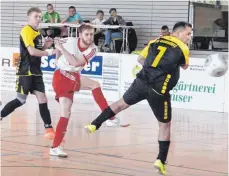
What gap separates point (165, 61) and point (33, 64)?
10.2 ft

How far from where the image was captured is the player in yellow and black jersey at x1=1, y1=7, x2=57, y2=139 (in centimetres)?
1032

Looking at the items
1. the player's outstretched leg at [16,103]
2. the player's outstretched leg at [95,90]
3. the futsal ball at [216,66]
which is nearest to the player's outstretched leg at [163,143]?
the futsal ball at [216,66]

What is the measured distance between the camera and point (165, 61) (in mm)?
8328

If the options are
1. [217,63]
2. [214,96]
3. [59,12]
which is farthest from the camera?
[59,12]

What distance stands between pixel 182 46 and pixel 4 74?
12.4m

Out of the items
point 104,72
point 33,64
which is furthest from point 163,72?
point 104,72

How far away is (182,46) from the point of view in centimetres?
828

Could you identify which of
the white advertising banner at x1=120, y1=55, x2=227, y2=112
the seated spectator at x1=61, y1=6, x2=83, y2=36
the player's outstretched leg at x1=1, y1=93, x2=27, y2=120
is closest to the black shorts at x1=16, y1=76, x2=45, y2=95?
the player's outstretched leg at x1=1, y1=93, x2=27, y2=120

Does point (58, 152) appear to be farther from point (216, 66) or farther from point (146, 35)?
point (146, 35)

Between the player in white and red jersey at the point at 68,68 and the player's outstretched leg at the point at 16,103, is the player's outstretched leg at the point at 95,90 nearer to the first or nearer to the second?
the player in white and red jersey at the point at 68,68

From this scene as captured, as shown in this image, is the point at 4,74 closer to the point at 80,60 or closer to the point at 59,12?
the point at 59,12

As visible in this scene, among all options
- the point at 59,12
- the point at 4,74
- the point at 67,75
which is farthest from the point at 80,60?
the point at 59,12

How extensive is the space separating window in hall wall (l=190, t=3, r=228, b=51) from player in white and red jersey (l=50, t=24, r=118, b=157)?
12305 millimetres

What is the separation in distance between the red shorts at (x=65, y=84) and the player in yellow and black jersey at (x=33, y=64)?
76cm
